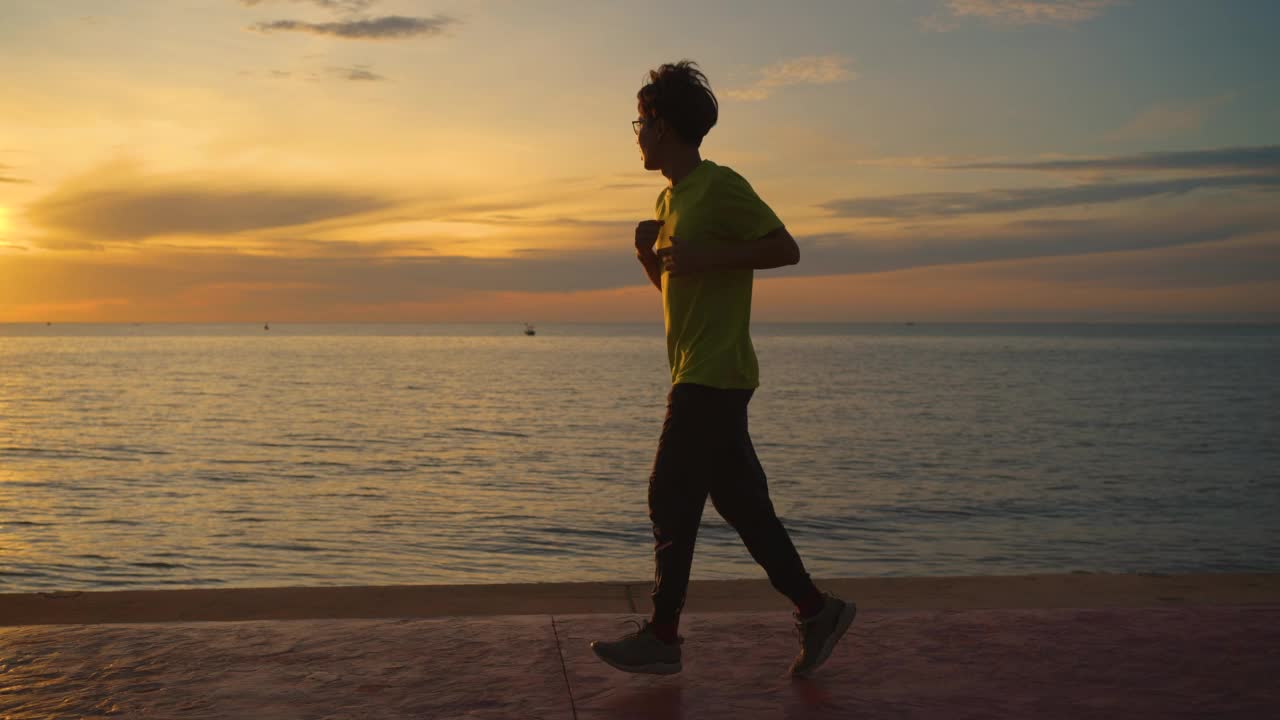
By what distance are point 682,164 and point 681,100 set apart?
0.65 ft

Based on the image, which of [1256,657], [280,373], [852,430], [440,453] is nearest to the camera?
[1256,657]

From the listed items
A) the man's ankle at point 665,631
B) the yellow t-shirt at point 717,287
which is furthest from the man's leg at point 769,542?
the man's ankle at point 665,631

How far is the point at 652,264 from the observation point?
12.0 feet

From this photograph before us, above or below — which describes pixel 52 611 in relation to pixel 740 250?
below

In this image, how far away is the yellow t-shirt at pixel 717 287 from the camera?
3.41 m

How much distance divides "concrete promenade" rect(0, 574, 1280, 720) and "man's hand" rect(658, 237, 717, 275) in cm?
128

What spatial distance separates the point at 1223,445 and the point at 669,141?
97.9 ft

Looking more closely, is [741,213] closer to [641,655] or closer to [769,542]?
[769,542]

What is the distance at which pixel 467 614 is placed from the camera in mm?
4629

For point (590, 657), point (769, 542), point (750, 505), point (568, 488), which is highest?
point (750, 505)

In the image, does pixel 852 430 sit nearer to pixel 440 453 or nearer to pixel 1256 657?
pixel 440 453

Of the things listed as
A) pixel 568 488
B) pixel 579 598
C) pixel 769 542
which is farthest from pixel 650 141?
pixel 568 488

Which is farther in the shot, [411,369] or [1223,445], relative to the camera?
[411,369]

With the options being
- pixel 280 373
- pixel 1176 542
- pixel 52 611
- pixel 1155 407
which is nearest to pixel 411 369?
pixel 280 373
